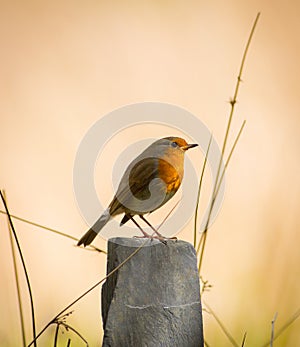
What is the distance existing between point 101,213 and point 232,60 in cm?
47

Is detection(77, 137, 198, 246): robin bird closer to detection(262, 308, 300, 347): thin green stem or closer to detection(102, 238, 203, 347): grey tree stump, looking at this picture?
detection(102, 238, 203, 347): grey tree stump

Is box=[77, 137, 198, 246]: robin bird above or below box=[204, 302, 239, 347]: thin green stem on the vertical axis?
above

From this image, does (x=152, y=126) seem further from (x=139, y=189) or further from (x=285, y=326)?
(x=285, y=326)

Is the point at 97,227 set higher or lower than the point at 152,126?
lower

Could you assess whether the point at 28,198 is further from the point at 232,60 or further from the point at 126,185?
the point at 232,60

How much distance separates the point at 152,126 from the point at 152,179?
0.33 m

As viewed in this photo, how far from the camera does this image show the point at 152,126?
3.93 feet

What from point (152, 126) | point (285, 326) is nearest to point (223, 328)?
point (285, 326)

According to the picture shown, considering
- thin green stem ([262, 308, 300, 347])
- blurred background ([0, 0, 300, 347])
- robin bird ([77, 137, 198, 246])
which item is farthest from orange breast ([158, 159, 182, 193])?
thin green stem ([262, 308, 300, 347])

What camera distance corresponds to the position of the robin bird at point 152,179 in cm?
88

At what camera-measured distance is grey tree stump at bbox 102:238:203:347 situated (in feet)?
2.90

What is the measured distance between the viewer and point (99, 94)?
3.89 ft

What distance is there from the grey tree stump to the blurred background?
25 centimetres

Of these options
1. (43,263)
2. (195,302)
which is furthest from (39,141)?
(195,302)
